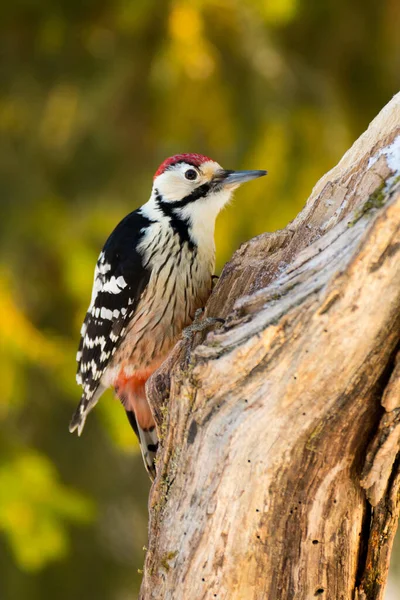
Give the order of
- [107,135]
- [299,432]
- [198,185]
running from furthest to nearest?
1. [107,135]
2. [198,185]
3. [299,432]

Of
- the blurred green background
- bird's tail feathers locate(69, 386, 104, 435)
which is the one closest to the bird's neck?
bird's tail feathers locate(69, 386, 104, 435)

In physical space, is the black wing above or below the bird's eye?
below

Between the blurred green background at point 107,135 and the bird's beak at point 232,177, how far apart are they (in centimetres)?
107

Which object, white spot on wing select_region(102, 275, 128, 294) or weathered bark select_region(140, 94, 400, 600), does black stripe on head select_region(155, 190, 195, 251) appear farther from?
weathered bark select_region(140, 94, 400, 600)

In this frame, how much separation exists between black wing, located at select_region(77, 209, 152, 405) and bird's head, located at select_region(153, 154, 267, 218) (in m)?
0.14

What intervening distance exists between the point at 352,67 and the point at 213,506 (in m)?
3.62

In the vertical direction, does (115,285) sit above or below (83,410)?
above

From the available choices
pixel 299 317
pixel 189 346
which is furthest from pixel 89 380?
pixel 299 317

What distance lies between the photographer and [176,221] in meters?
2.84

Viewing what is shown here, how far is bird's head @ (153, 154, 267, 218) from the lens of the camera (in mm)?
2854

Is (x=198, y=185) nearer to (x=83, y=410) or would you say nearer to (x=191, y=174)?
(x=191, y=174)

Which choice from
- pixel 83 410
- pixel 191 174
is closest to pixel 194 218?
pixel 191 174

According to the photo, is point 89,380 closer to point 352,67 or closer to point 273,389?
point 273,389

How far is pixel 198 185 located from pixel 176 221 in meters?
0.17
